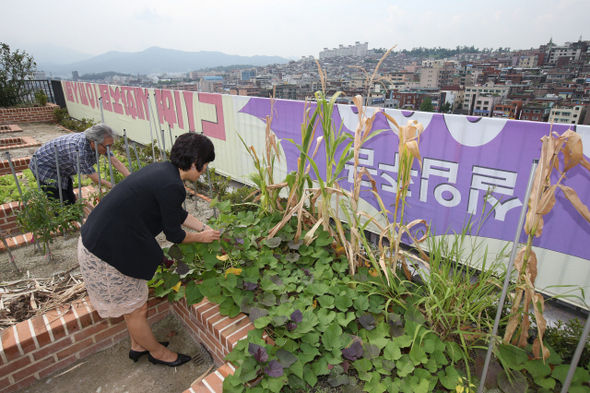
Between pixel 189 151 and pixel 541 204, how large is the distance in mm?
1785

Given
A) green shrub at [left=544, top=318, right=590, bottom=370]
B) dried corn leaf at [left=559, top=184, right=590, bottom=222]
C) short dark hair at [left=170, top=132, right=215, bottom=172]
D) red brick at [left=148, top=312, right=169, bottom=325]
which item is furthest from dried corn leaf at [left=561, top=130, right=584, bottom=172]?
red brick at [left=148, top=312, right=169, bottom=325]

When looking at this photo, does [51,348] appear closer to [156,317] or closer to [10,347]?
[10,347]

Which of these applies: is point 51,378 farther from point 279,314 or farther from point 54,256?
point 279,314

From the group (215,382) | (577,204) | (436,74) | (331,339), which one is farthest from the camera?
(436,74)

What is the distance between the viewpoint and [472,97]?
3981 centimetres

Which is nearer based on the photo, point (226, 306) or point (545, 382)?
point (545, 382)

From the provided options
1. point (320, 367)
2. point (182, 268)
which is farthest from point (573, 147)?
point (182, 268)

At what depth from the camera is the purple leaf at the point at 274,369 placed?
4.93ft

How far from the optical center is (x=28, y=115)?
1141 centimetres

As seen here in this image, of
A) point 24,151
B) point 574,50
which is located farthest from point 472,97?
point 24,151

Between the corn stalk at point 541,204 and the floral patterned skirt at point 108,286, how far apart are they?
2.14m

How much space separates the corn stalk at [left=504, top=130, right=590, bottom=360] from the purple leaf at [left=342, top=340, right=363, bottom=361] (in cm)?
85

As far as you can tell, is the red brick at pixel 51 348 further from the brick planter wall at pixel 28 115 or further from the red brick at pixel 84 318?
the brick planter wall at pixel 28 115

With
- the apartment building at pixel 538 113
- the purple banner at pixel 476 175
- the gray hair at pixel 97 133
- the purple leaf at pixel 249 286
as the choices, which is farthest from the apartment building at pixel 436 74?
the purple leaf at pixel 249 286
